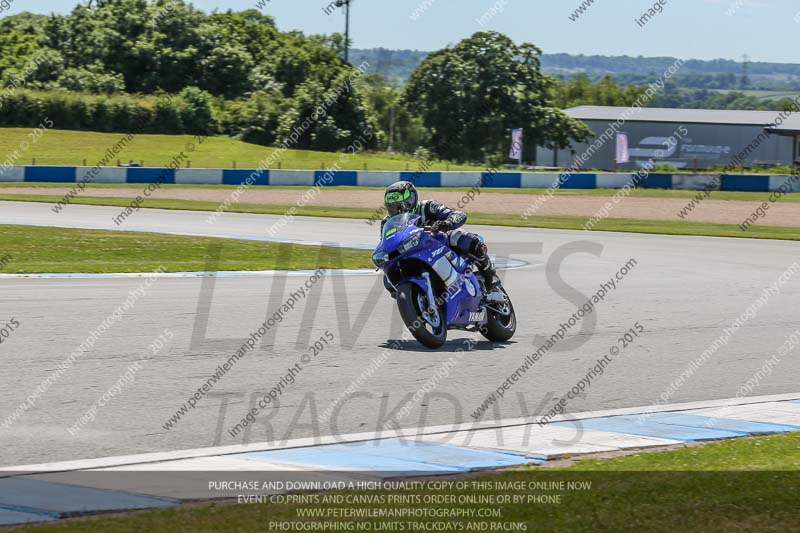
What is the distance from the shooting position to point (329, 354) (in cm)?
1128

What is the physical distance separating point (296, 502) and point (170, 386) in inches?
147

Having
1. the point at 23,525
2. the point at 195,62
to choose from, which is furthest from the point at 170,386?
the point at 195,62

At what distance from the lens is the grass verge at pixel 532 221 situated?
3338 cm

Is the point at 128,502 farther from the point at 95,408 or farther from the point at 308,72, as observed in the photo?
the point at 308,72

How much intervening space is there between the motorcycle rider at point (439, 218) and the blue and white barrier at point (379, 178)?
40.9 m

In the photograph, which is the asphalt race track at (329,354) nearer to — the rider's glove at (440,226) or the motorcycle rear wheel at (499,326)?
the motorcycle rear wheel at (499,326)

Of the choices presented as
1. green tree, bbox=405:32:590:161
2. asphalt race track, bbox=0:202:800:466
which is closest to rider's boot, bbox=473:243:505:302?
asphalt race track, bbox=0:202:800:466

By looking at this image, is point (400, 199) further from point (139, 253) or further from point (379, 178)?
point (379, 178)

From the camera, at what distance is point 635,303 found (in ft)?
52.7

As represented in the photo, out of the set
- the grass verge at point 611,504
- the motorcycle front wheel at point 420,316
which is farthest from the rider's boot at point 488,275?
the grass verge at point 611,504

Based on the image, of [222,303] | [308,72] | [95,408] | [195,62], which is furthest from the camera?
[308,72]

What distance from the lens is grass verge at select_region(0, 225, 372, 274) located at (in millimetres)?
20344

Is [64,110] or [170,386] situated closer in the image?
[170,386]

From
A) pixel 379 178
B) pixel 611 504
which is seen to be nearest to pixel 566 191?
pixel 379 178
